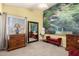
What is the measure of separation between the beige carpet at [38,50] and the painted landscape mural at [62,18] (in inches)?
11.7

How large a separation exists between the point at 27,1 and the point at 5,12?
0.47 meters

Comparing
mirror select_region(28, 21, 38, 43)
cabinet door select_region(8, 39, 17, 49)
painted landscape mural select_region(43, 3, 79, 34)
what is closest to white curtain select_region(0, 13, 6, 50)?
cabinet door select_region(8, 39, 17, 49)

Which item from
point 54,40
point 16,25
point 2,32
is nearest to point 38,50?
point 54,40

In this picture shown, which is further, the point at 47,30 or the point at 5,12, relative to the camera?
the point at 47,30

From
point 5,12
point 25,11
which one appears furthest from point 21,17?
point 5,12

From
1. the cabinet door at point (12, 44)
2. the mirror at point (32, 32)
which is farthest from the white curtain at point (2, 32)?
the mirror at point (32, 32)

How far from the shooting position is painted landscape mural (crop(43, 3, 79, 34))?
2098mm

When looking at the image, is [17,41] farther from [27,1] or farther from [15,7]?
[27,1]

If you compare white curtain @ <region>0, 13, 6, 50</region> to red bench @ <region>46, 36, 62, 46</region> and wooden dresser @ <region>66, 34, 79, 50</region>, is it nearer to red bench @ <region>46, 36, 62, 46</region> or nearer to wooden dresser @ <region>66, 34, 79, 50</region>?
red bench @ <region>46, 36, 62, 46</region>

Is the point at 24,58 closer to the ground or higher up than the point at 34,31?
A: closer to the ground

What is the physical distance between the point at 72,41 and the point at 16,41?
3.49ft

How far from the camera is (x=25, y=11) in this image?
7.15 feet

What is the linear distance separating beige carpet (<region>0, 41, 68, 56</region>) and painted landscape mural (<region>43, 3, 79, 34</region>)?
11.7 inches

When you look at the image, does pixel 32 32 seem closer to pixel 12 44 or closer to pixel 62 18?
pixel 12 44
